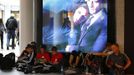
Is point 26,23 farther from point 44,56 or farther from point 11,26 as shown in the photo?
point 11,26

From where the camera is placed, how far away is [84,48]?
423 inches

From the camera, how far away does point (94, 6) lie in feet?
34.8

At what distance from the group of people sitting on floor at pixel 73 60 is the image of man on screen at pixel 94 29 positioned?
1.22ft

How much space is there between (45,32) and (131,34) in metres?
2.91

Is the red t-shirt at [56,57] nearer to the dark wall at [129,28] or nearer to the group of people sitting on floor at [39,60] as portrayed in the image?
the group of people sitting on floor at [39,60]

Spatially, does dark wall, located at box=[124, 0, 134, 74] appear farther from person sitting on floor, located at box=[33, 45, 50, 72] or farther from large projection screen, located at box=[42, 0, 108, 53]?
person sitting on floor, located at box=[33, 45, 50, 72]

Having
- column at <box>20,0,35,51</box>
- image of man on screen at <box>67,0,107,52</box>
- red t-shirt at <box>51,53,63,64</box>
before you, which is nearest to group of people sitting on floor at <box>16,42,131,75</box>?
red t-shirt at <box>51,53,63,64</box>

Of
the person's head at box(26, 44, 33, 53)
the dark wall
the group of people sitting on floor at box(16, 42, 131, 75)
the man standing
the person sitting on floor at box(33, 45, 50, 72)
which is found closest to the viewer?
the group of people sitting on floor at box(16, 42, 131, 75)

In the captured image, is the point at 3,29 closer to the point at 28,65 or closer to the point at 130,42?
the point at 28,65

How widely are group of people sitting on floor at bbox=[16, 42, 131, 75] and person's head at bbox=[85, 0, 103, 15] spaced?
4.13ft

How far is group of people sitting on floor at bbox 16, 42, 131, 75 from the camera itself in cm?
932

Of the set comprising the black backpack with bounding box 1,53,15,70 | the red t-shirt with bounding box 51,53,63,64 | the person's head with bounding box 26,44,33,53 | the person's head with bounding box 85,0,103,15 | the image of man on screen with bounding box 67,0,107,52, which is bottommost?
the black backpack with bounding box 1,53,15,70

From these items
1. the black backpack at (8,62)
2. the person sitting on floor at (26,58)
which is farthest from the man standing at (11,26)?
the person sitting on floor at (26,58)

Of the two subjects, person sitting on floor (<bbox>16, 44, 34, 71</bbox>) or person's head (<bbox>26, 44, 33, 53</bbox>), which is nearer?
person sitting on floor (<bbox>16, 44, 34, 71</bbox>)
